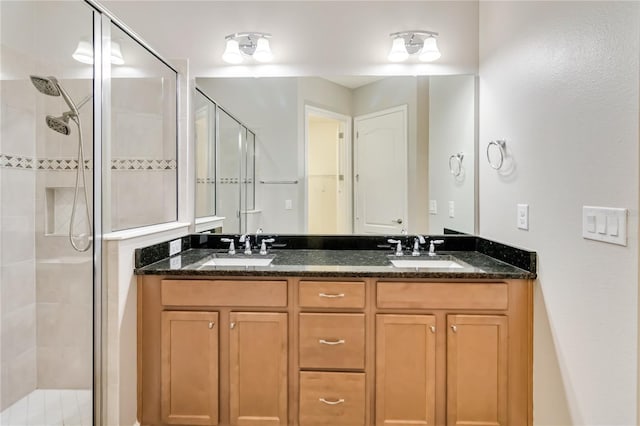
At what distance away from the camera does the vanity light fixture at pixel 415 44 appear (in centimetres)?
241

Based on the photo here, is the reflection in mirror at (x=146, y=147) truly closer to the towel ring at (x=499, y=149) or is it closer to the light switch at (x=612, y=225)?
the towel ring at (x=499, y=149)

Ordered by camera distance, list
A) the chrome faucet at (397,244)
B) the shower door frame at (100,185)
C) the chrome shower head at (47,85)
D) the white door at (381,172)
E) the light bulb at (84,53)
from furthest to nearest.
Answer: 1. the white door at (381,172)
2. the chrome faucet at (397,244)
3. the chrome shower head at (47,85)
4. the light bulb at (84,53)
5. the shower door frame at (100,185)

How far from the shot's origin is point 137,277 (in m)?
1.90

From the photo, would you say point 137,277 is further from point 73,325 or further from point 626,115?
point 626,115

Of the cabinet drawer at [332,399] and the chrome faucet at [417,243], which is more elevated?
the chrome faucet at [417,243]

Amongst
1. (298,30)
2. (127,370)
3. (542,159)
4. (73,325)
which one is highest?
(298,30)

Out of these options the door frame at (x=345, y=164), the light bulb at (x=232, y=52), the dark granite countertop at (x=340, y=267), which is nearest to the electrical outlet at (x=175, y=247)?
the dark granite countertop at (x=340, y=267)

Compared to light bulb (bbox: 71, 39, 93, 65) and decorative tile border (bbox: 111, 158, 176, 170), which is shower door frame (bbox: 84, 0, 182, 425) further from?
decorative tile border (bbox: 111, 158, 176, 170)

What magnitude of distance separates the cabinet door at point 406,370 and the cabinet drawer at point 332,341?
4.2 inches

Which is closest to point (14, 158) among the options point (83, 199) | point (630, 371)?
point (83, 199)

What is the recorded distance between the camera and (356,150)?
2506 mm

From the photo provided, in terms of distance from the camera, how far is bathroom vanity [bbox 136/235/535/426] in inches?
70.4

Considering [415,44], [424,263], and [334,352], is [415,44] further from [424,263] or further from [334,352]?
[334,352]

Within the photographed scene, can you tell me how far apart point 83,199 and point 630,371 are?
246 centimetres
